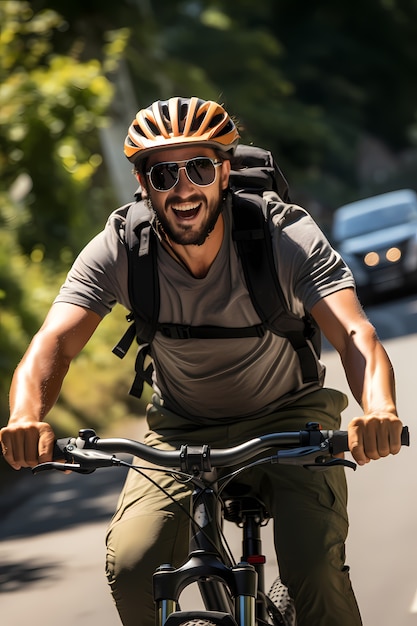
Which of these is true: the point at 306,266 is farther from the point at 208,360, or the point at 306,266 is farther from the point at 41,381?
the point at 41,381

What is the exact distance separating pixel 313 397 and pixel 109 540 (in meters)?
0.82

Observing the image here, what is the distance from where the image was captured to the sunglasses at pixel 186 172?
14.5 ft

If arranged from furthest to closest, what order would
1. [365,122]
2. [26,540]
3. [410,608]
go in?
[365,122]
[26,540]
[410,608]

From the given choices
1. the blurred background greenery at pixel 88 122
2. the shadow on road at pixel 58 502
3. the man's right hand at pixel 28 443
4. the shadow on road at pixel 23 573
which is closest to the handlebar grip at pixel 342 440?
the man's right hand at pixel 28 443

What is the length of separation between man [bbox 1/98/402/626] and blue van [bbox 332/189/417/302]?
17.1 meters

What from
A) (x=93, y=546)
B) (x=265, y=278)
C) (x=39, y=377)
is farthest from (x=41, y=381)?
(x=93, y=546)

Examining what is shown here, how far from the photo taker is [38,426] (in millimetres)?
4082

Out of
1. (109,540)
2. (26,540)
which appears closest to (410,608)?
(109,540)

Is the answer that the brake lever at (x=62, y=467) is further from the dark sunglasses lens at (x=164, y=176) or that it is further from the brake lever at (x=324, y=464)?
the dark sunglasses lens at (x=164, y=176)

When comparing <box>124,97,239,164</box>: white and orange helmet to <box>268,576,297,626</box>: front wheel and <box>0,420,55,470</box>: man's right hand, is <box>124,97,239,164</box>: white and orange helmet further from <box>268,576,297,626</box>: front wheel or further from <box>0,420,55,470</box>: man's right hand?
<box>268,576,297,626</box>: front wheel

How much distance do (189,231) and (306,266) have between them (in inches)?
13.8

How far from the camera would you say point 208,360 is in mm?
4605

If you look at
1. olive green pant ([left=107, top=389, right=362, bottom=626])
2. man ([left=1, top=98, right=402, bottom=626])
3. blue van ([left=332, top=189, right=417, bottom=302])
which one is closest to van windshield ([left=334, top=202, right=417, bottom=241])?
blue van ([left=332, top=189, right=417, bottom=302])

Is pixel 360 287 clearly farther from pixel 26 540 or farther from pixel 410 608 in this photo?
pixel 410 608
